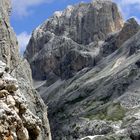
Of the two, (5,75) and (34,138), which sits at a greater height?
(5,75)

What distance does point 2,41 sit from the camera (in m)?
73.2

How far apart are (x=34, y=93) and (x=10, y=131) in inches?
2355

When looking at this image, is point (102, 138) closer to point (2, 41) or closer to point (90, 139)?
point (90, 139)

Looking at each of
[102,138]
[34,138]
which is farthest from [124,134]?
[34,138]

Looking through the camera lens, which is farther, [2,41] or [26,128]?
[2,41]

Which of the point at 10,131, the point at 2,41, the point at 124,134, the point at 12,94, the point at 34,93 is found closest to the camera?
the point at 10,131

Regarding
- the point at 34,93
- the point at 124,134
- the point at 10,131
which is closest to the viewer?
the point at 10,131

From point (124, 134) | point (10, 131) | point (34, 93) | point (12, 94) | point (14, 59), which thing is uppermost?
point (14, 59)

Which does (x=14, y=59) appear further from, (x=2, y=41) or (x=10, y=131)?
(x=10, y=131)

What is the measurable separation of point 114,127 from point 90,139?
5357 centimetres

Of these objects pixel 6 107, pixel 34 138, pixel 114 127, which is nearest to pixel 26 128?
pixel 34 138

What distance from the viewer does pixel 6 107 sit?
71.1 feet

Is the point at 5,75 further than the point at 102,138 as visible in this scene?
No

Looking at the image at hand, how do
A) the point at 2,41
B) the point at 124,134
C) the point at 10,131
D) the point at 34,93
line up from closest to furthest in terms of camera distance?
the point at 10,131
the point at 2,41
the point at 34,93
the point at 124,134
